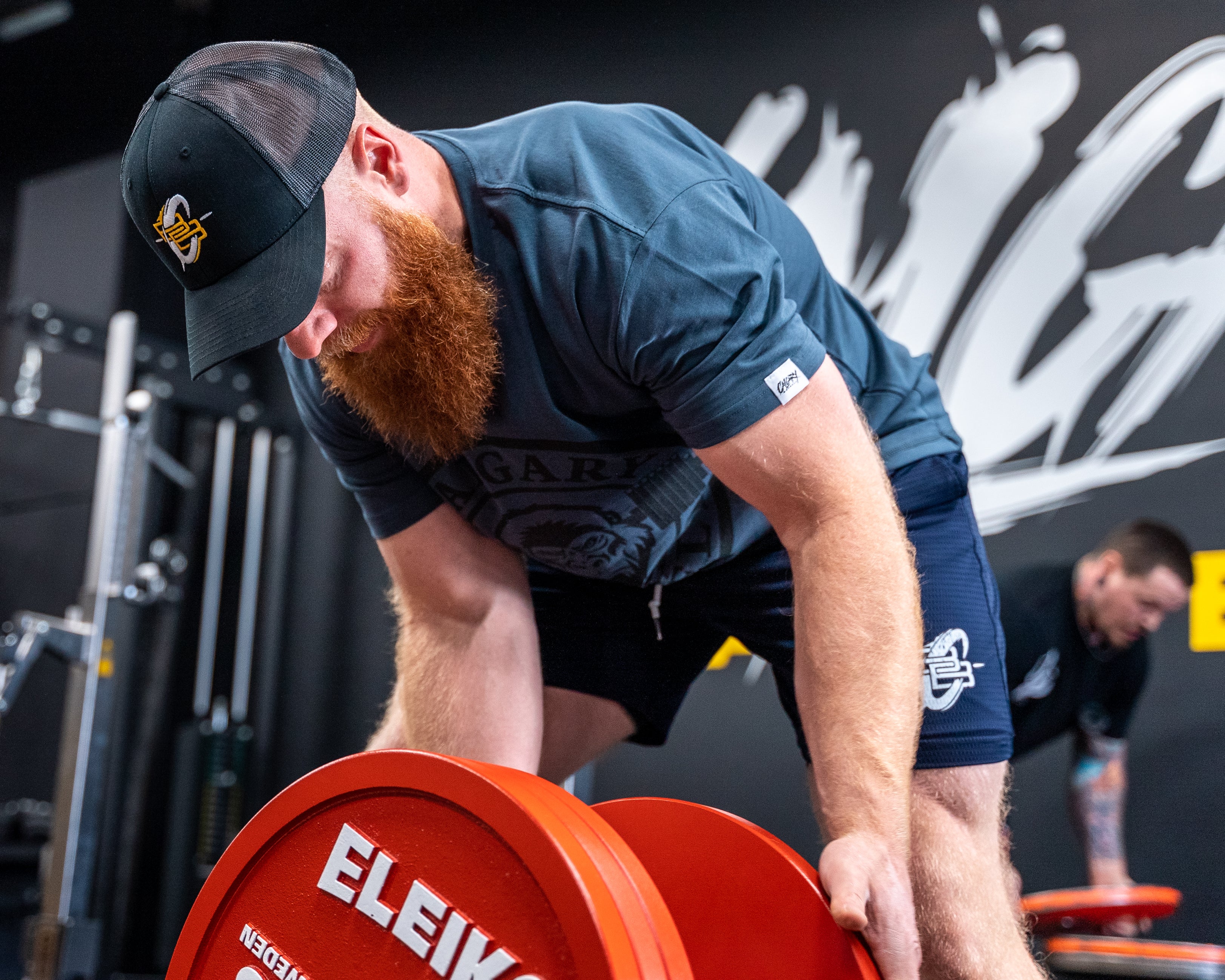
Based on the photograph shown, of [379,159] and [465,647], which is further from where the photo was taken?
[465,647]

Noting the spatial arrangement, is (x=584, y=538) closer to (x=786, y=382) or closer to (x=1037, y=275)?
(x=786, y=382)

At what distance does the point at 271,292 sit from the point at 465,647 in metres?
0.65

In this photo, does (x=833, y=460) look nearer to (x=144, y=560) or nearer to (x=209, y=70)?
(x=209, y=70)

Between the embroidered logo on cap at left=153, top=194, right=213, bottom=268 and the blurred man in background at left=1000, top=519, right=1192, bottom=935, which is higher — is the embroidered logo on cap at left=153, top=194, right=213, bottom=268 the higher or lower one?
the higher one

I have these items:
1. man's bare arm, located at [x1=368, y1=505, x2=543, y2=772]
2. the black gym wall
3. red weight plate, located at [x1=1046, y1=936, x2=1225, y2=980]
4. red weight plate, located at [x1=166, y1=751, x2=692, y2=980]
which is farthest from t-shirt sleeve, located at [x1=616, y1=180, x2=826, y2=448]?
the black gym wall

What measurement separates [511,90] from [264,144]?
349cm

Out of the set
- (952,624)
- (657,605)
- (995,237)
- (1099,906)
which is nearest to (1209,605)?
(1099,906)

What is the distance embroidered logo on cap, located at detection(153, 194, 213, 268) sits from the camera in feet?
3.93

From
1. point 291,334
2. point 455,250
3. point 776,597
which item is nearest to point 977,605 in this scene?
point 776,597

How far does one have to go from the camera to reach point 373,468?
5.27ft

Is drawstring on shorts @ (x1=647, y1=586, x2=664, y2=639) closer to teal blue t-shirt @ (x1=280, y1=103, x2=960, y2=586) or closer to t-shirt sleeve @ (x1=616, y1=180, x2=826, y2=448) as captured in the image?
teal blue t-shirt @ (x1=280, y1=103, x2=960, y2=586)

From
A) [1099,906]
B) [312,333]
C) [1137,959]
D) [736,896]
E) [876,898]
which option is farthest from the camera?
[1099,906]

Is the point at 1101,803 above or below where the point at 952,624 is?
below

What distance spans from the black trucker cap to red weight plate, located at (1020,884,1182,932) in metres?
2.34
